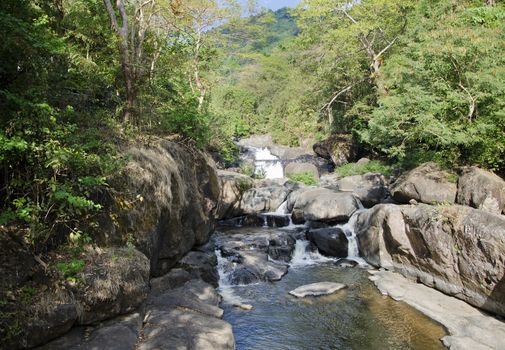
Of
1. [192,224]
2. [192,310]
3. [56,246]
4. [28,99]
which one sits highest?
[28,99]

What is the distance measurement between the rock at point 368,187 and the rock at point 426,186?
229 cm

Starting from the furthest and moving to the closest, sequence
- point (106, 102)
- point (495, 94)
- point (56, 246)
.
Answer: point (495, 94), point (106, 102), point (56, 246)

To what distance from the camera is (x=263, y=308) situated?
9531 mm

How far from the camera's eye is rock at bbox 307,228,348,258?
13.8 metres

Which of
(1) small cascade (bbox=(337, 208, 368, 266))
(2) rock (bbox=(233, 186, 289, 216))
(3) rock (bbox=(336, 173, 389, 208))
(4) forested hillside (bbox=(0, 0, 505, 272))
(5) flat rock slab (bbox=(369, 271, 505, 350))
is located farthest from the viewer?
(2) rock (bbox=(233, 186, 289, 216))

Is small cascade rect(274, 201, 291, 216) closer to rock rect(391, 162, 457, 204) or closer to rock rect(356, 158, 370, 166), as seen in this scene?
rock rect(391, 162, 457, 204)

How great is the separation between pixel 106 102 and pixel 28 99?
150 inches

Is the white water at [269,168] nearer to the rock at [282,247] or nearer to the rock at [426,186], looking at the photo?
the rock at [282,247]

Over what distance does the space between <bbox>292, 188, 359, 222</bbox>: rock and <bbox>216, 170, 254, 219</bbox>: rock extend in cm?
295

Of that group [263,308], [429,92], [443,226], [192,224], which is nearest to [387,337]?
[263,308]

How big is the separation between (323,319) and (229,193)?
9683 mm

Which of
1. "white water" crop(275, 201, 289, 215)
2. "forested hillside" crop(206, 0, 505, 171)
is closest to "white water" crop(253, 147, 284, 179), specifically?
"forested hillside" crop(206, 0, 505, 171)

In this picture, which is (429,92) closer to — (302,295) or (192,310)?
(302,295)

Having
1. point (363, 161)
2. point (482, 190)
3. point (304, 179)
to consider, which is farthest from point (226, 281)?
point (363, 161)
